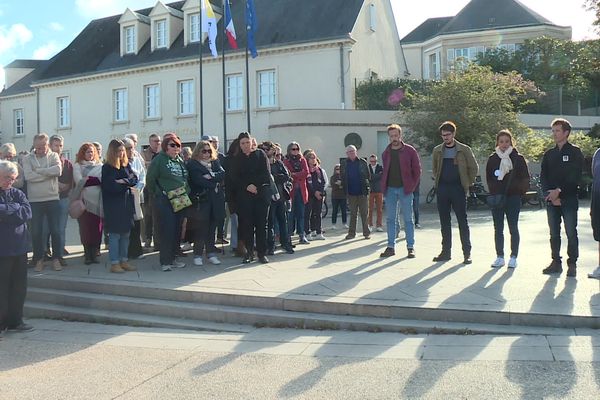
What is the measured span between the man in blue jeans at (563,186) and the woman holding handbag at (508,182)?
37 centimetres

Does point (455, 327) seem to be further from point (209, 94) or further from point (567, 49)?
point (567, 49)

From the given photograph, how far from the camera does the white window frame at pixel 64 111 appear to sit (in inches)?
1380

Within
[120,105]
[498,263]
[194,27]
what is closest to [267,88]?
[194,27]

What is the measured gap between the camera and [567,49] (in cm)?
3347

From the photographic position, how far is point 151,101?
3212cm

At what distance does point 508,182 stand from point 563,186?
0.72 m

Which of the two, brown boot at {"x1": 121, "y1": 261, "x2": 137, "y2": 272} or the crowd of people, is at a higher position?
the crowd of people

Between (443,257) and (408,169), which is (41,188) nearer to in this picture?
(408,169)

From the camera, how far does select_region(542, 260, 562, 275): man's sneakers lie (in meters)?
7.27

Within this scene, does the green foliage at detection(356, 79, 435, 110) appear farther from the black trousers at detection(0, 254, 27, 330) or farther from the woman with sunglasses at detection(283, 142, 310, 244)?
the black trousers at detection(0, 254, 27, 330)

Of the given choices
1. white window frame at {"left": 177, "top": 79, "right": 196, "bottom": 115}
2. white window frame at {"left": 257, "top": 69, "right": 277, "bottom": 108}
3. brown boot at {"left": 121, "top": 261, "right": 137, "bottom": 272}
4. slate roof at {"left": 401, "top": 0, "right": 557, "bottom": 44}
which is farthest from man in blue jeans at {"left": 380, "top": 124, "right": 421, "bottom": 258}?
slate roof at {"left": 401, "top": 0, "right": 557, "bottom": 44}

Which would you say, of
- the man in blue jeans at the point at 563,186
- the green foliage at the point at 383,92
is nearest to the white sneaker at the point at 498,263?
the man in blue jeans at the point at 563,186

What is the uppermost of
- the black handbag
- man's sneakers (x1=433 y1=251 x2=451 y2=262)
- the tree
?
the tree

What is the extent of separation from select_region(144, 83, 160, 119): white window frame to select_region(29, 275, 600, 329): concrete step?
84.3 ft
